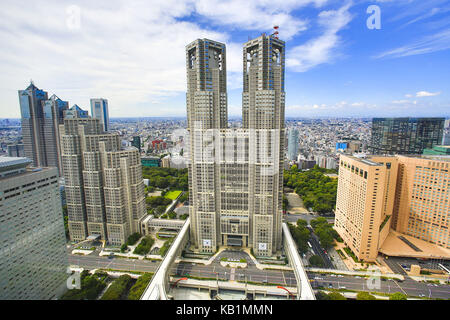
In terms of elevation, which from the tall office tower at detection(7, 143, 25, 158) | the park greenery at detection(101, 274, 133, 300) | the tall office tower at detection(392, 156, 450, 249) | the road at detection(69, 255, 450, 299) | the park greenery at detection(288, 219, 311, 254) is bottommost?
the road at detection(69, 255, 450, 299)

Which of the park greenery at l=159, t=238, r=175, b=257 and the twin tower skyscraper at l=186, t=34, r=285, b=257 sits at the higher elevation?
the twin tower skyscraper at l=186, t=34, r=285, b=257

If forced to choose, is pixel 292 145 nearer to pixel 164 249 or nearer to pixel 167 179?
pixel 167 179

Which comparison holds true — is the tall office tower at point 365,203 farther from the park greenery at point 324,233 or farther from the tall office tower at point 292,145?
the tall office tower at point 292,145

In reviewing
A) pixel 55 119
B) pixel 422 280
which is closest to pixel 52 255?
pixel 422 280

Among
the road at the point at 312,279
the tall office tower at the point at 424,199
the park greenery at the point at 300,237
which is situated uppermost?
the tall office tower at the point at 424,199

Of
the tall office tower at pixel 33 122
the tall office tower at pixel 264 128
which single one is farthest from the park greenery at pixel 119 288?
Answer: the tall office tower at pixel 33 122

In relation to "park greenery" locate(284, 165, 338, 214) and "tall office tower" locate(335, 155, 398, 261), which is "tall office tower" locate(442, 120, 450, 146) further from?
"tall office tower" locate(335, 155, 398, 261)

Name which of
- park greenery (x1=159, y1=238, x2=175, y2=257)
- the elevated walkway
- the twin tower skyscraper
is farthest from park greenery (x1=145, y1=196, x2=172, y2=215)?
the twin tower skyscraper
